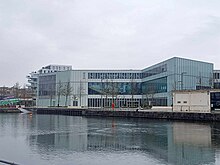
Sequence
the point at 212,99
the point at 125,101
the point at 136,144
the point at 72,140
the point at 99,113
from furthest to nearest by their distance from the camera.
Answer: the point at 125,101 → the point at 99,113 → the point at 212,99 → the point at 72,140 → the point at 136,144

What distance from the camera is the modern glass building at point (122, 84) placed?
68062mm

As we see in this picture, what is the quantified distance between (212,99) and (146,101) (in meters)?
33.4

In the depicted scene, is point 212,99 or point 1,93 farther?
point 1,93

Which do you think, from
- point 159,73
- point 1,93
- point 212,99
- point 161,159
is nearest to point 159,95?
point 159,73

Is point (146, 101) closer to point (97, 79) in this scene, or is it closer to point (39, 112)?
point (97, 79)

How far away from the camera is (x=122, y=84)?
8525 centimetres

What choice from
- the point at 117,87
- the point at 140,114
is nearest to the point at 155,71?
the point at 117,87

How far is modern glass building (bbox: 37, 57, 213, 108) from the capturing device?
6806 cm

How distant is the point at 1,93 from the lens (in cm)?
14250

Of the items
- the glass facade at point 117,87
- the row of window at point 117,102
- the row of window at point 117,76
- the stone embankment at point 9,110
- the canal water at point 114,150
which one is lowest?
the stone embankment at point 9,110

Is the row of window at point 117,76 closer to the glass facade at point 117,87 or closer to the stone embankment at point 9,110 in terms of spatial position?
the glass facade at point 117,87

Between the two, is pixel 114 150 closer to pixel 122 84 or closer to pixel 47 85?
pixel 122 84

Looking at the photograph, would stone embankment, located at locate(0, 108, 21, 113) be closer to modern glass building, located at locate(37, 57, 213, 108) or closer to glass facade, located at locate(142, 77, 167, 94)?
modern glass building, located at locate(37, 57, 213, 108)

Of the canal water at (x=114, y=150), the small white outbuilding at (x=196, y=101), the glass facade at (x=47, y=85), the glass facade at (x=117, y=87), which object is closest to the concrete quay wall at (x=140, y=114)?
the small white outbuilding at (x=196, y=101)
